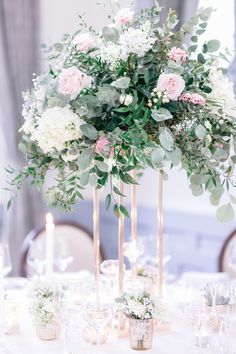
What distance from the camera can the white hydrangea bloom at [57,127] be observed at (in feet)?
6.12

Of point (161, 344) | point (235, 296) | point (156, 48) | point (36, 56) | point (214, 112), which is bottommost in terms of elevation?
point (161, 344)

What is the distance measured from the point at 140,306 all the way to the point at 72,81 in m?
0.70

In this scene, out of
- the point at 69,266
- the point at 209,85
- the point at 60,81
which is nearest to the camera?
the point at 60,81

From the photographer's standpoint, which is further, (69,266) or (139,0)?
(139,0)

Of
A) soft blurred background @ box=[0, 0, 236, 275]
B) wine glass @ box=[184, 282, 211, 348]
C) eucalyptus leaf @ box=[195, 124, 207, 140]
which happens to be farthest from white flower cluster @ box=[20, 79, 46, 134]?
soft blurred background @ box=[0, 0, 236, 275]

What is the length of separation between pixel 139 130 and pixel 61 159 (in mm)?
289

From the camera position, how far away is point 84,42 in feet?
6.55

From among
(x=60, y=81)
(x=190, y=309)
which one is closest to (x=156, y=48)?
(x=60, y=81)

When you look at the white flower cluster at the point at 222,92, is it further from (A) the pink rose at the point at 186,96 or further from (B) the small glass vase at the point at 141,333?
(B) the small glass vase at the point at 141,333

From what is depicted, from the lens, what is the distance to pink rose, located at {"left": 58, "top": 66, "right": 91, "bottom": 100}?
1883mm

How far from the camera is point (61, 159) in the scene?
206 centimetres

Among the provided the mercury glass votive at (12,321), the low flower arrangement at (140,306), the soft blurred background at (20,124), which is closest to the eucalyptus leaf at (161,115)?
the low flower arrangement at (140,306)

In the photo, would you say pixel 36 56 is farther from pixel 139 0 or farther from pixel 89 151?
pixel 89 151

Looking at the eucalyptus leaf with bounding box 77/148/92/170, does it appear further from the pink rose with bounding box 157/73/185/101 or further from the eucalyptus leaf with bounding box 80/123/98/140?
the pink rose with bounding box 157/73/185/101
